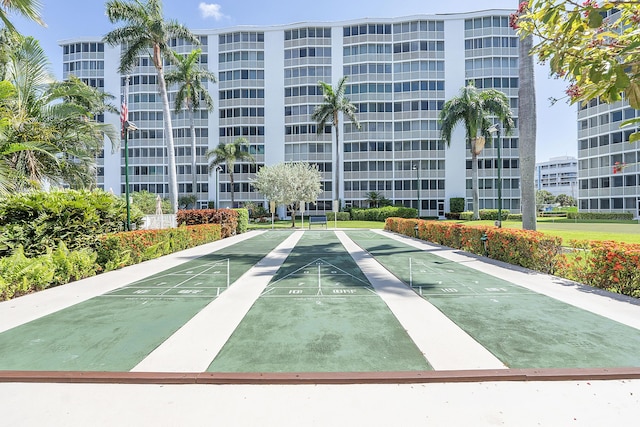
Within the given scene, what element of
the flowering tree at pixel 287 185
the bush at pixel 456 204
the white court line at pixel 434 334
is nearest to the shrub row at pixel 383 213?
the flowering tree at pixel 287 185

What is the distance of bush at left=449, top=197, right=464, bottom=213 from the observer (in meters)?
45.1

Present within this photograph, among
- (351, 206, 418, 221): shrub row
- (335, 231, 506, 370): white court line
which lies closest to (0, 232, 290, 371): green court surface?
(335, 231, 506, 370): white court line

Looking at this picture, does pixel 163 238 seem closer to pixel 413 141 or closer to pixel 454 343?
pixel 454 343

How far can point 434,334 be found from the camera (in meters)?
4.80

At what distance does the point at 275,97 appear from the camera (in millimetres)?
48781

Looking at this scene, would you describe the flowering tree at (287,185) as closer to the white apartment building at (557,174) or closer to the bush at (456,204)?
the bush at (456,204)

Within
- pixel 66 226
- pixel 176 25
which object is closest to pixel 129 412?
pixel 66 226

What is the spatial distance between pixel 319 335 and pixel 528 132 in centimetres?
1334

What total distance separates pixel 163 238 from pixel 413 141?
135 ft

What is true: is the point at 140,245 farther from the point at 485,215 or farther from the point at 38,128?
the point at 485,215

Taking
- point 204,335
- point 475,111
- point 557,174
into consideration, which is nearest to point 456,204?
point 475,111

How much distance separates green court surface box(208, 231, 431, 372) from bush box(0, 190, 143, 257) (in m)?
6.26

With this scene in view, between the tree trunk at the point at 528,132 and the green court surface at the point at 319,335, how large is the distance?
31.2 feet

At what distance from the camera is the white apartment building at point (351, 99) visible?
4616 cm
